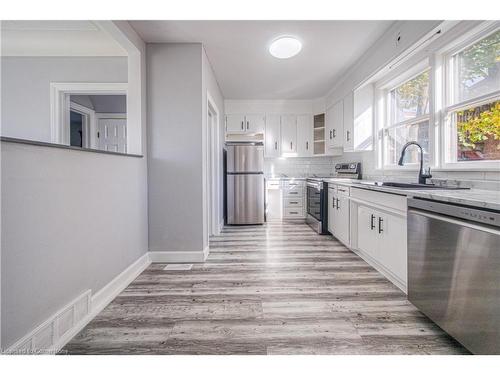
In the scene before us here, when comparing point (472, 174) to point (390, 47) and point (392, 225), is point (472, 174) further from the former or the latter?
point (390, 47)

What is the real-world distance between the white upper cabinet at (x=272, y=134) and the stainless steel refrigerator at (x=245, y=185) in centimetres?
57

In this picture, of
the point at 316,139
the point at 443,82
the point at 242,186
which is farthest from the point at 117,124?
the point at 443,82

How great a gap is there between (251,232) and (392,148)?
96.1 inches

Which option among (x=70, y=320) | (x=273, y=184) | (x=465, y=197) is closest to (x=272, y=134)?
(x=273, y=184)

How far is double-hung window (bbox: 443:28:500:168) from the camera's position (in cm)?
195

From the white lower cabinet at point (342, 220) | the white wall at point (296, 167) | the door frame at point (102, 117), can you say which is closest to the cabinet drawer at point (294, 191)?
the white wall at point (296, 167)

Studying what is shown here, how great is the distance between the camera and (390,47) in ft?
8.98

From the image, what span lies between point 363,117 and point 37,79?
4.36m

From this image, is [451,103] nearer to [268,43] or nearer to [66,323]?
[268,43]

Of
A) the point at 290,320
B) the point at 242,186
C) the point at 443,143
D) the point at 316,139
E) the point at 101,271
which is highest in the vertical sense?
the point at 316,139

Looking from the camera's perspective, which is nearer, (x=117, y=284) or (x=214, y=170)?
(x=117, y=284)

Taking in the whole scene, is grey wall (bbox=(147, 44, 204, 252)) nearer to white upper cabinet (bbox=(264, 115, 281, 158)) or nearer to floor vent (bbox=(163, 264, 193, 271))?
floor vent (bbox=(163, 264, 193, 271))

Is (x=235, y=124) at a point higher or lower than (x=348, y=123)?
higher

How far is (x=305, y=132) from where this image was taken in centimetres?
554
